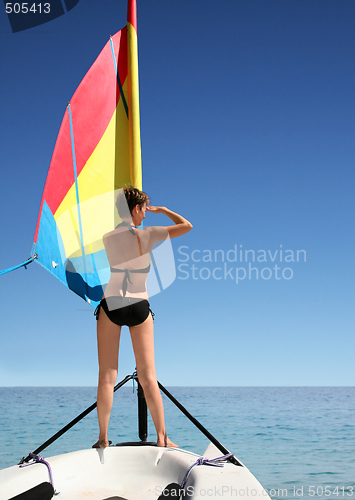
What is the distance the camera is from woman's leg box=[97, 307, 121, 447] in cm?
242

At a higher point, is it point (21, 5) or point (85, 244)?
point (21, 5)

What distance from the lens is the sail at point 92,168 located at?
3.56 metres

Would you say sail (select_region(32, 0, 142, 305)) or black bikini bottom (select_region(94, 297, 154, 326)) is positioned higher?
sail (select_region(32, 0, 142, 305))

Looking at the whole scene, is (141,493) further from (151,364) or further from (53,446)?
(53,446)

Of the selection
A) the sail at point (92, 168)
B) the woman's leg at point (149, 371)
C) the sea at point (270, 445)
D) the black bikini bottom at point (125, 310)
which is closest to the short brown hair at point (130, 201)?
the black bikini bottom at point (125, 310)

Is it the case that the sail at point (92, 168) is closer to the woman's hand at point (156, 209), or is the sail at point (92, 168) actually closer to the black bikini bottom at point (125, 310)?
the woman's hand at point (156, 209)

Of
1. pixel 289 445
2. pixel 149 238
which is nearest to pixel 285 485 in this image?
pixel 289 445

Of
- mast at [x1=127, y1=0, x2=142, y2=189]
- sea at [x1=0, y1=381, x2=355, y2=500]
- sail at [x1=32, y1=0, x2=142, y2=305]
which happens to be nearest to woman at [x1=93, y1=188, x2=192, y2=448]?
sea at [x1=0, y1=381, x2=355, y2=500]

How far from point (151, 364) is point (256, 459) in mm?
8619

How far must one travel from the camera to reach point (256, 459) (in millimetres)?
9484

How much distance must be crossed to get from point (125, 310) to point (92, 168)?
6.43 ft

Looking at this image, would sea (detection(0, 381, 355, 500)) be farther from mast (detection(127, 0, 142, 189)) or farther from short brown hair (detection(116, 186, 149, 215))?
mast (detection(127, 0, 142, 189))

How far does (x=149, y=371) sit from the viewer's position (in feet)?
8.13

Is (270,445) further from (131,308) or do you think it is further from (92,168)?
(131,308)
